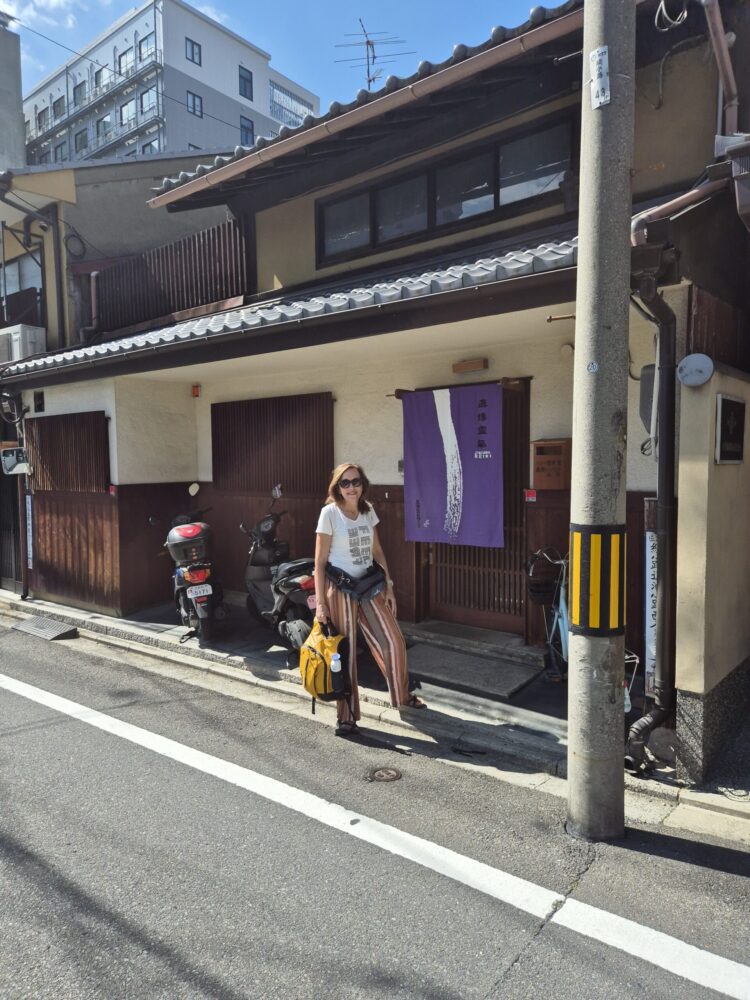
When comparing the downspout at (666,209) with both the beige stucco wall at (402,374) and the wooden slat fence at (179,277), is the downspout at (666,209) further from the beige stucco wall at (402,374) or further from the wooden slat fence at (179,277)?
the wooden slat fence at (179,277)

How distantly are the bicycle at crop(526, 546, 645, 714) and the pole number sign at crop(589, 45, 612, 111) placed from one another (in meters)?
3.39

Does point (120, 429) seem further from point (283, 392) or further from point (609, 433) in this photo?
point (609, 433)

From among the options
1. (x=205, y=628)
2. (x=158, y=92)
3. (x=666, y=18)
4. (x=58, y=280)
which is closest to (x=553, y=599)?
(x=205, y=628)

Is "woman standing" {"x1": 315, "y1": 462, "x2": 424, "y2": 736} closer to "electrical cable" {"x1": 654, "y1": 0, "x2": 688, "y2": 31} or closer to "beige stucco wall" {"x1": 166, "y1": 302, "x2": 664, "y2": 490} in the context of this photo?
"beige stucco wall" {"x1": 166, "y1": 302, "x2": 664, "y2": 490}

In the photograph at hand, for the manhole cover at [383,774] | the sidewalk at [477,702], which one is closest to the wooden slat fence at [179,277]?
the sidewalk at [477,702]

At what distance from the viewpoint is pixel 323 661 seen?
4867mm

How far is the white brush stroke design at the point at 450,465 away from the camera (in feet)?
21.2

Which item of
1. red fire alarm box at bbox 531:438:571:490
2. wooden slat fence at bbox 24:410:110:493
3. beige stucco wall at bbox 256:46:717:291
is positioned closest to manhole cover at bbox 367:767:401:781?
red fire alarm box at bbox 531:438:571:490

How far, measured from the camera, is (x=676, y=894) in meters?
3.04

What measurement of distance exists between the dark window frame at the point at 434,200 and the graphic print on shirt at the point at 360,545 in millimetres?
3794

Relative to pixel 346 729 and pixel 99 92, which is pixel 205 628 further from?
pixel 99 92

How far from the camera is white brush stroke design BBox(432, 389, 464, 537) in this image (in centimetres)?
646

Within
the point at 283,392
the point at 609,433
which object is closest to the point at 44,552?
the point at 283,392

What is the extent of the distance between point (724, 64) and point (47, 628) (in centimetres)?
936
